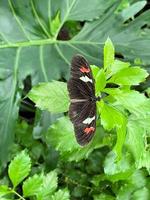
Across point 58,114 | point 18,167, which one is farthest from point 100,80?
point 58,114

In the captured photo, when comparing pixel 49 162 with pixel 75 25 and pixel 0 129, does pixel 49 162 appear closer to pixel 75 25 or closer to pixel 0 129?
pixel 0 129

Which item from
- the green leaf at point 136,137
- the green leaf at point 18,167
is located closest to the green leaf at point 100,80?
the green leaf at point 136,137

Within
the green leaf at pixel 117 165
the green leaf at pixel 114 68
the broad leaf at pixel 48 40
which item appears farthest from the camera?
the broad leaf at pixel 48 40

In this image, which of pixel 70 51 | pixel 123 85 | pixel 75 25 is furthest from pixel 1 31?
pixel 123 85

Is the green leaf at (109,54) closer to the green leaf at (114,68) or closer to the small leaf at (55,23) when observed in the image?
the green leaf at (114,68)

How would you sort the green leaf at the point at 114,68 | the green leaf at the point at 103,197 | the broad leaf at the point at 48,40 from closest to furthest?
the green leaf at the point at 114,68, the green leaf at the point at 103,197, the broad leaf at the point at 48,40

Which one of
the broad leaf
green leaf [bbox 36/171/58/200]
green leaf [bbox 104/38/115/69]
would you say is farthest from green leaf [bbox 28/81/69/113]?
the broad leaf
